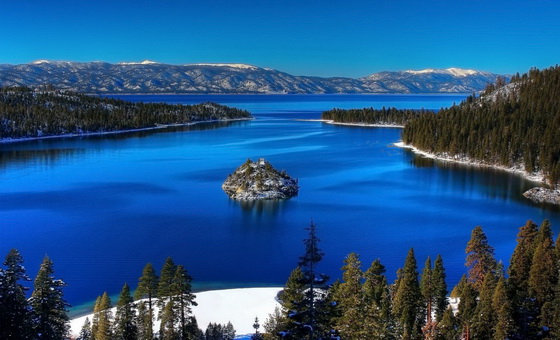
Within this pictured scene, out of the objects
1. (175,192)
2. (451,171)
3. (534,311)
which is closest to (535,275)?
(534,311)

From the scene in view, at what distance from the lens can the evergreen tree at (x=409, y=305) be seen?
3053 centimetres

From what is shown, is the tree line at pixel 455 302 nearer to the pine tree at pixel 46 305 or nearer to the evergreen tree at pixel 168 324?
the evergreen tree at pixel 168 324

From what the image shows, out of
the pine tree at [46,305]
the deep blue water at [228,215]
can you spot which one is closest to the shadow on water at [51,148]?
the deep blue water at [228,215]

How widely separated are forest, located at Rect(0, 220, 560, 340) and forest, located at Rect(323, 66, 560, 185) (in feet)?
192

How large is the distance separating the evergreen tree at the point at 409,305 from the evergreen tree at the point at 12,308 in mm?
20824

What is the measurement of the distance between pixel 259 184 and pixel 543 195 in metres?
44.4

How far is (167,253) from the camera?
47625 mm

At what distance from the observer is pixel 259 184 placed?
245 ft

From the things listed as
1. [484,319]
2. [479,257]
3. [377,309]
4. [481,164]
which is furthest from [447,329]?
[481,164]

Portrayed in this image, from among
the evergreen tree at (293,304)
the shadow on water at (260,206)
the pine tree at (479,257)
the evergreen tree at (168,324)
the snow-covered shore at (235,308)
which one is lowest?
the snow-covered shore at (235,308)

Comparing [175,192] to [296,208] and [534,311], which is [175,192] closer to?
[296,208]

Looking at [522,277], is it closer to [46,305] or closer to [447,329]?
[447,329]

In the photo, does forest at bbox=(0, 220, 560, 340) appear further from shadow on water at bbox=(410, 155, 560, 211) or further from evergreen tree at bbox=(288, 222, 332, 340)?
shadow on water at bbox=(410, 155, 560, 211)

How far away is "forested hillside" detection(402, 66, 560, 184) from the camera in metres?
101
